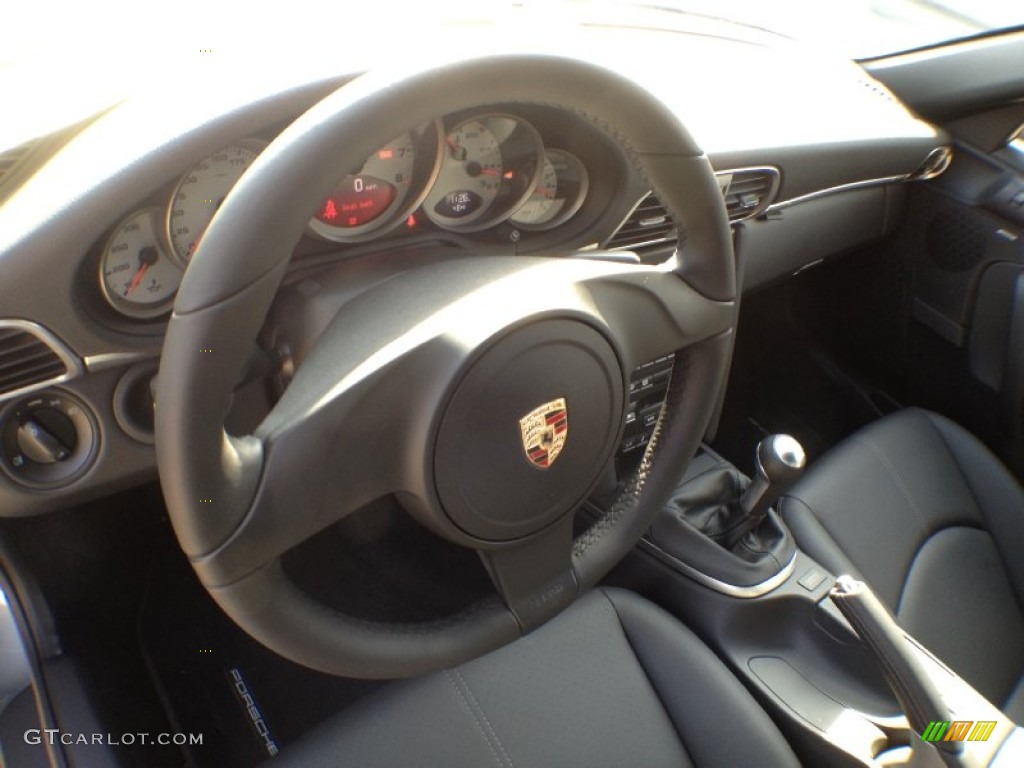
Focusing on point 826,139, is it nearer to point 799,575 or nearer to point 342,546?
point 799,575

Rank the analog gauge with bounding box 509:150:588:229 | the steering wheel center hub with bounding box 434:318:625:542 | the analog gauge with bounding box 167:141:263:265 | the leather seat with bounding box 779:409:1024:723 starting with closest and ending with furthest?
the steering wheel center hub with bounding box 434:318:625:542
the analog gauge with bounding box 167:141:263:265
the analog gauge with bounding box 509:150:588:229
the leather seat with bounding box 779:409:1024:723

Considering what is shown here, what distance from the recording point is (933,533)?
61.4 inches

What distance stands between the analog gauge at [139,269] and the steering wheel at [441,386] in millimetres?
218

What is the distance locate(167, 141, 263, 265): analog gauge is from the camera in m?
0.93

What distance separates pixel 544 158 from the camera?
1109 mm

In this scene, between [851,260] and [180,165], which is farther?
[851,260]

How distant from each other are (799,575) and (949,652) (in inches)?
10.4

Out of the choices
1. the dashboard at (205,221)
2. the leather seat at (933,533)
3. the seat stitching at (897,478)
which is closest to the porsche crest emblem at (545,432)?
the dashboard at (205,221)

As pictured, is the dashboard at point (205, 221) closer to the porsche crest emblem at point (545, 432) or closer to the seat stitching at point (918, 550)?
Result: the porsche crest emblem at point (545, 432)

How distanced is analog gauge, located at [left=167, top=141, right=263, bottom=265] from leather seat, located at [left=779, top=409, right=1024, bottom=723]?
100 centimetres

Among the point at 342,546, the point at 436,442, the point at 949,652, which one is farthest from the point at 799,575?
the point at 436,442

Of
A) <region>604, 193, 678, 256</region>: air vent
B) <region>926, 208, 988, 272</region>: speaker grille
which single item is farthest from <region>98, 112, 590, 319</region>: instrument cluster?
<region>926, 208, 988, 272</region>: speaker grille

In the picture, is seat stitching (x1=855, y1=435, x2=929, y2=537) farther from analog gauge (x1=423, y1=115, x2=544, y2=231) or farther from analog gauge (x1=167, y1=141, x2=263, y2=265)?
analog gauge (x1=167, y1=141, x2=263, y2=265)

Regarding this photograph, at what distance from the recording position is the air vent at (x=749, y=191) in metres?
1.43
